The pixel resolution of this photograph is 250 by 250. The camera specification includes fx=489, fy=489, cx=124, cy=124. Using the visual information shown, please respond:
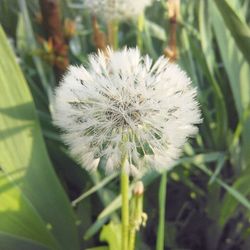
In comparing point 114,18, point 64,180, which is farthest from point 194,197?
point 114,18

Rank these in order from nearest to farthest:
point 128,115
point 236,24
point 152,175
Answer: point 128,115, point 236,24, point 152,175

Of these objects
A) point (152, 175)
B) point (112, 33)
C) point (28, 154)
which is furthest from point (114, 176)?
point (112, 33)

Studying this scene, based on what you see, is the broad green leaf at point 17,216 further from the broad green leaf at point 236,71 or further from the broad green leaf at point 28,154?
the broad green leaf at point 236,71

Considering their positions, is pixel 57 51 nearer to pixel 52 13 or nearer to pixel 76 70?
pixel 52 13

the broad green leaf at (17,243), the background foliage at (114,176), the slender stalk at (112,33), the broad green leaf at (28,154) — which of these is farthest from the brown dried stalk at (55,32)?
the broad green leaf at (17,243)

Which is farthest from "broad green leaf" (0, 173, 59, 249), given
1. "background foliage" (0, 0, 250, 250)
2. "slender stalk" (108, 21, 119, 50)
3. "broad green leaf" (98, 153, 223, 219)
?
"slender stalk" (108, 21, 119, 50)

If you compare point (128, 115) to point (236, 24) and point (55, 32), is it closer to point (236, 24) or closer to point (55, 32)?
point (236, 24)

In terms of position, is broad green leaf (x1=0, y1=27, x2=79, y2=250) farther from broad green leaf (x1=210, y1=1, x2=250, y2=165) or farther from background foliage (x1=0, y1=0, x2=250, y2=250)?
broad green leaf (x1=210, y1=1, x2=250, y2=165)
